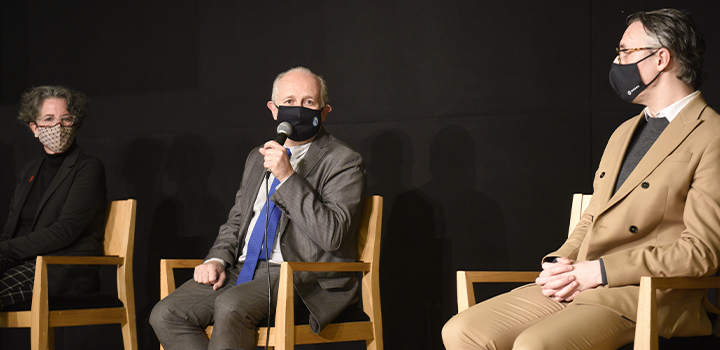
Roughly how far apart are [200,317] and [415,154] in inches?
53.6

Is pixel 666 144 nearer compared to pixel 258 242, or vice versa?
pixel 666 144

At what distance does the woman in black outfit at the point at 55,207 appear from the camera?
2.85 meters

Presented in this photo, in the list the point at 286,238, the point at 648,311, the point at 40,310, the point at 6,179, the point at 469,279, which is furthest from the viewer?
the point at 6,179

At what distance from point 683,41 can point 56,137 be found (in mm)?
2768

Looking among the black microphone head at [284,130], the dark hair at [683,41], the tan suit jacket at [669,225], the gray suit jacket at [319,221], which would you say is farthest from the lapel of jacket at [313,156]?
the dark hair at [683,41]

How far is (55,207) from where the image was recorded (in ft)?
9.90

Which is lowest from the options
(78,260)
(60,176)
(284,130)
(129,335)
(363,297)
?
(129,335)

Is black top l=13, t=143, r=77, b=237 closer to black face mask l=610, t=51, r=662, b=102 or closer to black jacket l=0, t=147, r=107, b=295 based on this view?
black jacket l=0, t=147, r=107, b=295

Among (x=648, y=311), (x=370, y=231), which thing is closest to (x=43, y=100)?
(x=370, y=231)

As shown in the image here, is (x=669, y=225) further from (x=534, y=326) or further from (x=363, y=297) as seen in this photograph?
(x=363, y=297)

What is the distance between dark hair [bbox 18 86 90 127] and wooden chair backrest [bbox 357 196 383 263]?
169 centimetres

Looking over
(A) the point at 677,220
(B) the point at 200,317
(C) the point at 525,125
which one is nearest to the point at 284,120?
(B) the point at 200,317

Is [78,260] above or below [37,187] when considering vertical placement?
below

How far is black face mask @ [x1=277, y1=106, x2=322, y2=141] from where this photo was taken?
249 centimetres
